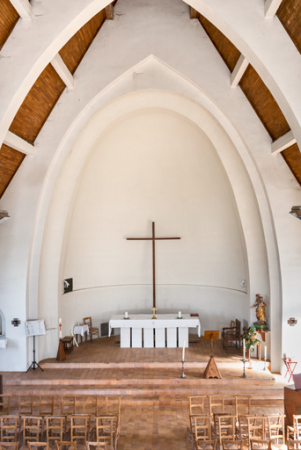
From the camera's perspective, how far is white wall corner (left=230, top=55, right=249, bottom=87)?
9000mm

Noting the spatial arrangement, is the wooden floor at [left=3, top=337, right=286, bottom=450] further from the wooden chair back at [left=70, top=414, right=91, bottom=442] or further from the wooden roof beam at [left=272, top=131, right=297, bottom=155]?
the wooden roof beam at [left=272, top=131, right=297, bottom=155]

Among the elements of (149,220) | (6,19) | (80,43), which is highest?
(80,43)

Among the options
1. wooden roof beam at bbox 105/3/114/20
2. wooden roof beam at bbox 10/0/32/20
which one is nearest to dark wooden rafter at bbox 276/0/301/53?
wooden roof beam at bbox 10/0/32/20

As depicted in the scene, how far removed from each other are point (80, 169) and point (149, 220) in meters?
3.85

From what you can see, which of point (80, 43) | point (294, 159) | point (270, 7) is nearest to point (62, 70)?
point (80, 43)

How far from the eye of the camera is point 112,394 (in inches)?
414

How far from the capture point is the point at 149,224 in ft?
50.9

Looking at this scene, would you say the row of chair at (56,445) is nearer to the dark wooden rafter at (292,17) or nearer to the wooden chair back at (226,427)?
the wooden chair back at (226,427)

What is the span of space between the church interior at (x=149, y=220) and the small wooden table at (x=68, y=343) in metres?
0.08

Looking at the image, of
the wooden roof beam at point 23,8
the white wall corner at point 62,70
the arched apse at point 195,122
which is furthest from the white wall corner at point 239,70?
the wooden roof beam at point 23,8

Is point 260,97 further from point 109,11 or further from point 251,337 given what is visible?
point 251,337

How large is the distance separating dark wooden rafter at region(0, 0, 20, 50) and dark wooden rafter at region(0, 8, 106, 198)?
2.00 meters

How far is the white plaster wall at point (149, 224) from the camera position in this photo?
14.3 meters

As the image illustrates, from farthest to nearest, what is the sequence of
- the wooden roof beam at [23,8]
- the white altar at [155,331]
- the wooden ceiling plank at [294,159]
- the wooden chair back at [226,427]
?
the white altar at [155,331] → the wooden ceiling plank at [294,159] → the wooden chair back at [226,427] → the wooden roof beam at [23,8]
